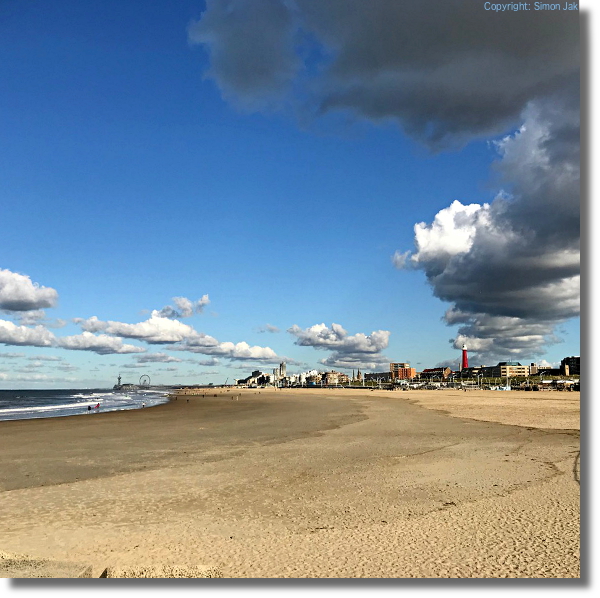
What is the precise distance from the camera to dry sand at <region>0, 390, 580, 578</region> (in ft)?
24.9

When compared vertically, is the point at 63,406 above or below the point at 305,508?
below

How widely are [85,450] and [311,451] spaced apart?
1055 cm

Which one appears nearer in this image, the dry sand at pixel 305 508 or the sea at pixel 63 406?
the dry sand at pixel 305 508

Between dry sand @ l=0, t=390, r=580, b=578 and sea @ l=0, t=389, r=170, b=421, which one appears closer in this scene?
dry sand @ l=0, t=390, r=580, b=578

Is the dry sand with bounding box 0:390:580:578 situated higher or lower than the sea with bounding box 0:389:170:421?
higher

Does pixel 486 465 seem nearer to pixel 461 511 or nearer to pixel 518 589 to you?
pixel 461 511

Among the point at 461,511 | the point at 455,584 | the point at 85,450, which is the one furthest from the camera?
the point at 85,450

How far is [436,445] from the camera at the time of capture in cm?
2038

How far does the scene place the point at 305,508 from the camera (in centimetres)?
1081

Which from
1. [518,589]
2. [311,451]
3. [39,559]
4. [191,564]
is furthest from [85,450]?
[518,589]

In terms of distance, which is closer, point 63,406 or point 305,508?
point 305,508

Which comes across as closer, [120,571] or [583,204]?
[583,204]

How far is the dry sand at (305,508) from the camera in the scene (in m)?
7.58

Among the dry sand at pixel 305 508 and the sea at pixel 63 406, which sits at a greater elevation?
the dry sand at pixel 305 508
